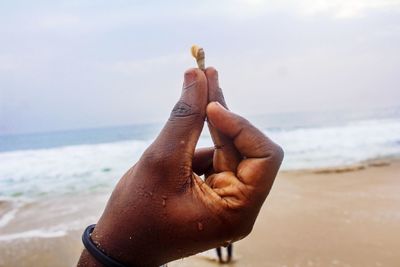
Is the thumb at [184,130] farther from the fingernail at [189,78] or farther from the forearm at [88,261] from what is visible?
the forearm at [88,261]

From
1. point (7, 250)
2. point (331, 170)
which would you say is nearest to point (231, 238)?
point (7, 250)

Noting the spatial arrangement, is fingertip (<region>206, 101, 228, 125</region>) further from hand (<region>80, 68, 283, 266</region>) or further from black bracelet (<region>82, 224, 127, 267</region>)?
black bracelet (<region>82, 224, 127, 267</region>)

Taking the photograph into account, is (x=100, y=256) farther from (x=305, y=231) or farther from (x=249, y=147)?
(x=305, y=231)

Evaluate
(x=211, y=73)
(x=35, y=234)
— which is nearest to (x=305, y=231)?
(x=35, y=234)

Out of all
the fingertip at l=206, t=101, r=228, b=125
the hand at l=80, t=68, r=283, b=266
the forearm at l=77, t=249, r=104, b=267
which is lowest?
the forearm at l=77, t=249, r=104, b=267

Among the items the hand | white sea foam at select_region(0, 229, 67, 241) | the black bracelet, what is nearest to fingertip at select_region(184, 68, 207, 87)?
the hand

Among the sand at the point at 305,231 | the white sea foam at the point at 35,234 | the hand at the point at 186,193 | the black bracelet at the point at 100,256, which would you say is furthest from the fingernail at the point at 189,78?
the white sea foam at the point at 35,234

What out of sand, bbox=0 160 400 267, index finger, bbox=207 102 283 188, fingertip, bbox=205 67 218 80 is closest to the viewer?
index finger, bbox=207 102 283 188
